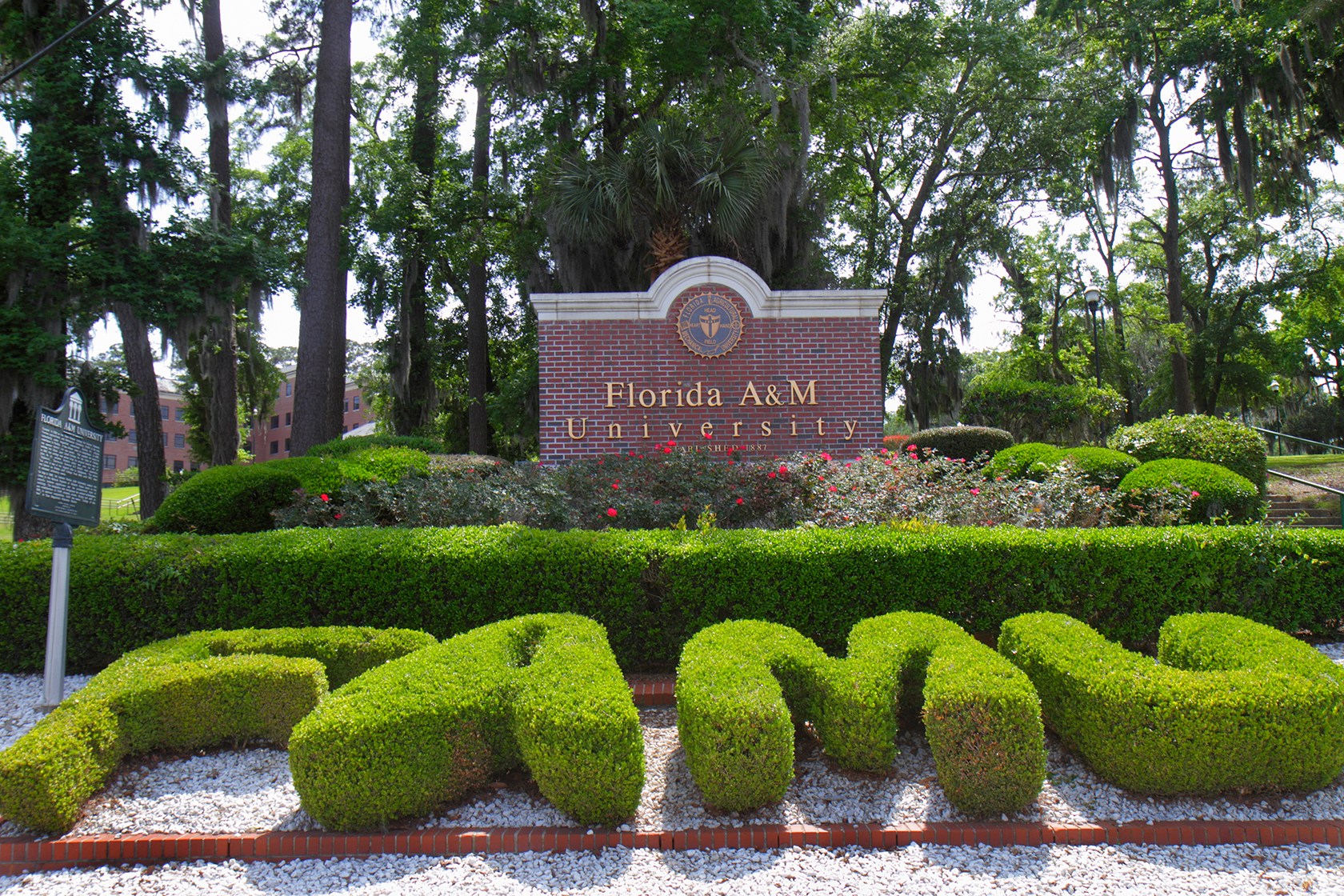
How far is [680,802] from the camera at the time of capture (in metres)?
3.73

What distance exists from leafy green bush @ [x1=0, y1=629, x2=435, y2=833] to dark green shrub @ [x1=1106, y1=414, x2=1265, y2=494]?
32.3 feet

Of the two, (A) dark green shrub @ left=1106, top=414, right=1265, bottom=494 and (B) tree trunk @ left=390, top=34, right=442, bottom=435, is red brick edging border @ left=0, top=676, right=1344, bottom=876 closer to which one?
(A) dark green shrub @ left=1106, top=414, right=1265, bottom=494

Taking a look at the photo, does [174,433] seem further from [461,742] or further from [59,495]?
[461,742]

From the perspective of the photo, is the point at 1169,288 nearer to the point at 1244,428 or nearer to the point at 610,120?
the point at 1244,428

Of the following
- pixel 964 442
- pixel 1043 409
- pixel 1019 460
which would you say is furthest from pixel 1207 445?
pixel 1043 409

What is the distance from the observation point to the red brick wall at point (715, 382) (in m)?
9.69

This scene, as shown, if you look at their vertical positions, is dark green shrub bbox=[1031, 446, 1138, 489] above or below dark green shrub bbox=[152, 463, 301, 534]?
above

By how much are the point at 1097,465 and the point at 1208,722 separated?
619cm

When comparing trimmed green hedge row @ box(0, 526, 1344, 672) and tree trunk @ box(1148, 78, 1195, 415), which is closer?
trimmed green hedge row @ box(0, 526, 1344, 672)

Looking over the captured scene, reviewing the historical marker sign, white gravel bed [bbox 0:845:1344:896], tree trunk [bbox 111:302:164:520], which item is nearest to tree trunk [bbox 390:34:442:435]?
tree trunk [bbox 111:302:164:520]

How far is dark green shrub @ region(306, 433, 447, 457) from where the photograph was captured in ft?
33.4

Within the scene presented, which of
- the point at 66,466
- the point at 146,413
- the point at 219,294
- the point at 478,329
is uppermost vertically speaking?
the point at 478,329

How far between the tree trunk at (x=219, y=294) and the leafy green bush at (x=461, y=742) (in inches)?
418

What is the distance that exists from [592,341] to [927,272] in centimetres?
1203
